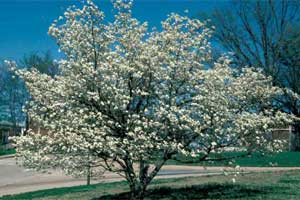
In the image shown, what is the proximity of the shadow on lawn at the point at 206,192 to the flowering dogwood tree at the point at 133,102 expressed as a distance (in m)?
1.16

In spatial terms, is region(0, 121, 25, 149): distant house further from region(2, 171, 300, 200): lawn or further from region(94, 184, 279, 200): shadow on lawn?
region(94, 184, 279, 200): shadow on lawn

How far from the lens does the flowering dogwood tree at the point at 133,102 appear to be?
870cm

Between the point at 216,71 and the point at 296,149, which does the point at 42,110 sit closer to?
the point at 216,71

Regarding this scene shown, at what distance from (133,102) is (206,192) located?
3.06 meters

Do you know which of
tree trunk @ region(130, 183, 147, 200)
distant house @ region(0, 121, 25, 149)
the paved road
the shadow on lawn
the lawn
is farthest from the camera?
distant house @ region(0, 121, 25, 149)

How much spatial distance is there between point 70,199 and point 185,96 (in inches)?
168

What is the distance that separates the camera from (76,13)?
9.42 m

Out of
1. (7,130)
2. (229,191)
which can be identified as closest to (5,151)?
(7,130)

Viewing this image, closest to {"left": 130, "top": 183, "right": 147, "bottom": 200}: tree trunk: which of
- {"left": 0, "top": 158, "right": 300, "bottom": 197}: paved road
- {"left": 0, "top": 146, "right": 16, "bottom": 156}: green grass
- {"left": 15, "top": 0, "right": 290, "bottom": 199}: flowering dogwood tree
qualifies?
{"left": 15, "top": 0, "right": 290, "bottom": 199}: flowering dogwood tree

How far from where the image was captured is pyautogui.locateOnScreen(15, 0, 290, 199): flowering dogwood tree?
870 centimetres

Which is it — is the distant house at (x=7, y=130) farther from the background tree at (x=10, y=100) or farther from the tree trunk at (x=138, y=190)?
the tree trunk at (x=138, y=190)

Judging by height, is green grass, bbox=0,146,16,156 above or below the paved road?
above

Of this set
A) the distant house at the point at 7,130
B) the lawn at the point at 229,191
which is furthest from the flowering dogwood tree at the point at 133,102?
the distant house at the point at 7,130

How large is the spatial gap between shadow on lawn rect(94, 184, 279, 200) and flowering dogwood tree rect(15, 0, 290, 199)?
116 cm
